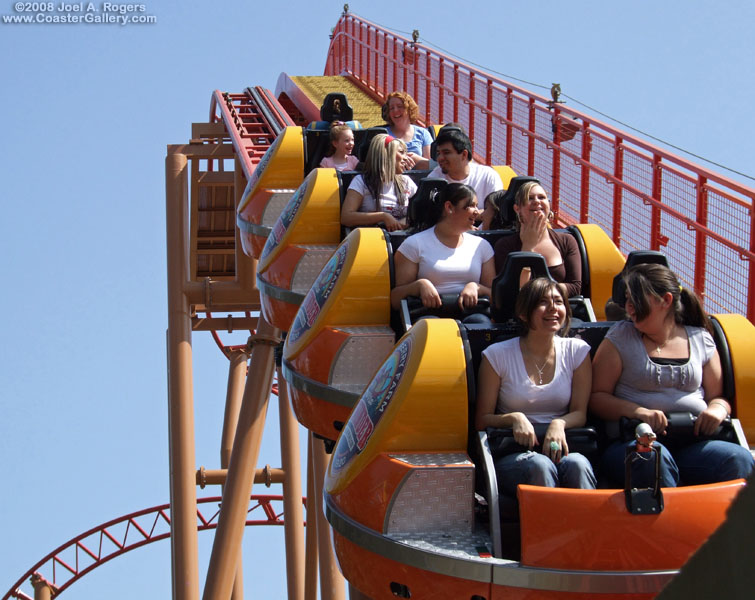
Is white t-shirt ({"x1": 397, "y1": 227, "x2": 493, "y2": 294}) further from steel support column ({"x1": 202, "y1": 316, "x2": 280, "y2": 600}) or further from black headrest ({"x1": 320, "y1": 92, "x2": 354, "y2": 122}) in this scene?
black headrest ({"x1": 320, "y1": 92, "x2": 354, "y2": 122})

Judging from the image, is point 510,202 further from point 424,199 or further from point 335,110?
point 335,110

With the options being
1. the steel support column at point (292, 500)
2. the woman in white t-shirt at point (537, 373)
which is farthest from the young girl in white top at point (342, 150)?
the steel support column at point (292, 500)

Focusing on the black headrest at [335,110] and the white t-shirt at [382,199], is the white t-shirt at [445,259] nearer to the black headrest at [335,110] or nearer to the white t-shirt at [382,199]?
the white t-shirt at [382,199]

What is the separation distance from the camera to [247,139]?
414 inches

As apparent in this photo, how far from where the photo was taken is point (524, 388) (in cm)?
334

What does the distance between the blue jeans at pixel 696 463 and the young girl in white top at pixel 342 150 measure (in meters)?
3.68

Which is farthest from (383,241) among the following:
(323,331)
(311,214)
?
(311,214)

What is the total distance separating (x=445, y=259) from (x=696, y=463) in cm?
161

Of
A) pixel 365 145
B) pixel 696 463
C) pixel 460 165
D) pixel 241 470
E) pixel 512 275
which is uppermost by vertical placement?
pixel 365 145

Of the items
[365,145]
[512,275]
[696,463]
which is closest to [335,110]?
[365,145]

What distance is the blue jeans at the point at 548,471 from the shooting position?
304 cm

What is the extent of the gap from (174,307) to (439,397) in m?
5.88

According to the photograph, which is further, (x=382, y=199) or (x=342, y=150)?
(x=342, y=150)

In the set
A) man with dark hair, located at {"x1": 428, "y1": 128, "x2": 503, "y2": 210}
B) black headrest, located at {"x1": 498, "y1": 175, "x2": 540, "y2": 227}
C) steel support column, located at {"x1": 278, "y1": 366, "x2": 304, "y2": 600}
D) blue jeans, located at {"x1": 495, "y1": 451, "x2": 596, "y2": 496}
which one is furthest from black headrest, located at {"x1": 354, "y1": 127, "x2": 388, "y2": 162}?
blue jeans, located at {"x1": 495, "y1": 451, "x2": 596, "y2": 496}
